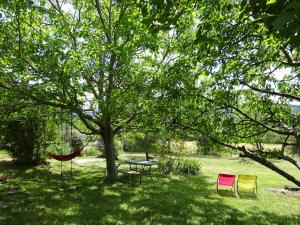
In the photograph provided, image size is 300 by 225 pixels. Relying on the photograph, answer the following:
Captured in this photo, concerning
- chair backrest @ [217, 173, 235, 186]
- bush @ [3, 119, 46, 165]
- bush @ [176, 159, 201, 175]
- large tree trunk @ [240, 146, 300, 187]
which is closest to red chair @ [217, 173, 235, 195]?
chair backrest @ [217, 173, 235, 186]

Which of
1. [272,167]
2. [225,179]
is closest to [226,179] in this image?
[225,179]

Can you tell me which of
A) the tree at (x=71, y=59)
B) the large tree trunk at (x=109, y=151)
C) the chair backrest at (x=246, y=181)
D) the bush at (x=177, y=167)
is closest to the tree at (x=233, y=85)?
the tree at (x=71, y=59)

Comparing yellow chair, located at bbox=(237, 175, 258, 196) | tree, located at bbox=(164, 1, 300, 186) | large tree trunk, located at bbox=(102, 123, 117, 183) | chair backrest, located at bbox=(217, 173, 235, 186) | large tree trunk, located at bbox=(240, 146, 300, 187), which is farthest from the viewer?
large tree trunk, located at bbox=(102, 123, 117, 183)

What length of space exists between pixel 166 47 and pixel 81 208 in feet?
23.7

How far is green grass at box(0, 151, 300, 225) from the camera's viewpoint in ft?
26.2

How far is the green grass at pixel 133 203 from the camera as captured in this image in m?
8.00

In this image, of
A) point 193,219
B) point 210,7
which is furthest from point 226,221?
point 210,7

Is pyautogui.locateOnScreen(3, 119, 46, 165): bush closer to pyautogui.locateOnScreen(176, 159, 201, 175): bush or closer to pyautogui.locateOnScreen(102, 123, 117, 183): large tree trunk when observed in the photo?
pyautogui.locateOnScreen(102, 123, 117, 183): large tree trunk

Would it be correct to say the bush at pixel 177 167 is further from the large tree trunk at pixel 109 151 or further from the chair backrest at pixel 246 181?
the chair backrest at pixel 246 181

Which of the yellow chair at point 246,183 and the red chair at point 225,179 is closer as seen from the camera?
the yellow chair at point 246,183

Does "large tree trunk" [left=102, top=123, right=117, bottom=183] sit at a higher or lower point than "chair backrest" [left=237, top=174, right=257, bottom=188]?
higher

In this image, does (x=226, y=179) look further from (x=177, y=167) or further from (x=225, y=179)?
(x=177, y=167)

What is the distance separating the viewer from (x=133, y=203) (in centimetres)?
971

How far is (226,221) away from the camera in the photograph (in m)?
8.00
